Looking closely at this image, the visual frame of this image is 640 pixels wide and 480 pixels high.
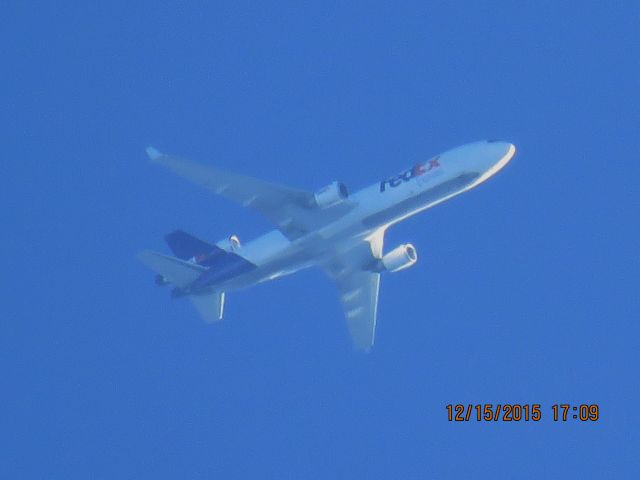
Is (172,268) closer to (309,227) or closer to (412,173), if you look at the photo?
(309,227)

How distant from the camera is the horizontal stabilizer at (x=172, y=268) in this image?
67.5m

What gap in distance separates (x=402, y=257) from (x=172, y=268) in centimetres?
1197

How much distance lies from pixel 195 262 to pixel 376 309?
38.6ft

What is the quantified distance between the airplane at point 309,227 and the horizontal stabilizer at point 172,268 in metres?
0.05

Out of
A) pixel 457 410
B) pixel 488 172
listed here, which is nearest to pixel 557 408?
pixel 457 410

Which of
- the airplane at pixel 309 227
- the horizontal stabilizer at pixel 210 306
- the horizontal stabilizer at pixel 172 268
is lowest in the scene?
the horizontal stabilizer at pixel 210 306

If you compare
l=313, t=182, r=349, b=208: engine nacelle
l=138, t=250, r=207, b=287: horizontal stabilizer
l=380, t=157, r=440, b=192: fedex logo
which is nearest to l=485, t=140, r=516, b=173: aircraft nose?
l=380, t=157, r=440, b=192: fedex logo

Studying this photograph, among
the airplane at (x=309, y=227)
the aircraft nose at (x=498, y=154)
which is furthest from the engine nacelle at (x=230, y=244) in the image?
the aircraft nose at (x=498, y=154)

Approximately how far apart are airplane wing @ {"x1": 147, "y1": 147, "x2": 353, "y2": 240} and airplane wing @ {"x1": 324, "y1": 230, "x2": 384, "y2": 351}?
4.89 meters

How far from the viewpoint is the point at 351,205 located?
65688mm

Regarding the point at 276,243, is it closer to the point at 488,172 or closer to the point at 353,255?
the point at 353,255

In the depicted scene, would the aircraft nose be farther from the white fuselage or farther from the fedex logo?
the fedex logo

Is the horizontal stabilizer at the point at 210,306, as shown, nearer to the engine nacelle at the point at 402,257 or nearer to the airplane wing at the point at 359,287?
the airplane wing at the point at 359,287

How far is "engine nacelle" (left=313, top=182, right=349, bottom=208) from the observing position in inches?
2552
